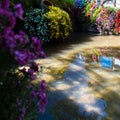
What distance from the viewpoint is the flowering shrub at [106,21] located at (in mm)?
12062

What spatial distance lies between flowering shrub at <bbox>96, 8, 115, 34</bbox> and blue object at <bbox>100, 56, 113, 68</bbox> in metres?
3.99

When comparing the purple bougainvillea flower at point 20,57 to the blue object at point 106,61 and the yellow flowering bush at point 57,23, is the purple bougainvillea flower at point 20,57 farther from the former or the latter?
the yellow flowering bush at point 57,23

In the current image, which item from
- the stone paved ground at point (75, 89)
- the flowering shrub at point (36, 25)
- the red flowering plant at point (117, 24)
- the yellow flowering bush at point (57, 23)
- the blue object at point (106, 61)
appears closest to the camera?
the stone paved ground at point (75, 89)

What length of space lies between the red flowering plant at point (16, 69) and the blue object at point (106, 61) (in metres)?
4.42

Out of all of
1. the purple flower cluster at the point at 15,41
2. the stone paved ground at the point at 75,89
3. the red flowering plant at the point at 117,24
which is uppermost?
the purple flower cluster at the point at 15,41

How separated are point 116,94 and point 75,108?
97 cm

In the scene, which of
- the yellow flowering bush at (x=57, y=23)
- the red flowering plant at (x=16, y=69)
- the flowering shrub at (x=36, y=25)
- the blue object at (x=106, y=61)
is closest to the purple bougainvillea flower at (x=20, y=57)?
the red flowering plant at (x=16, y=69)

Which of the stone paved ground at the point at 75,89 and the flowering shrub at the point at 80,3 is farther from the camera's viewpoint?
the flowering shrub at the point at 80,3

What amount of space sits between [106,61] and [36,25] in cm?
239

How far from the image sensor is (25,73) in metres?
3.18

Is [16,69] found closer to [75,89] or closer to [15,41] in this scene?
[15,41]

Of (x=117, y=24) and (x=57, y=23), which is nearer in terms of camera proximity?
(x=57, y=23)

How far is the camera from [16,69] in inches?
117

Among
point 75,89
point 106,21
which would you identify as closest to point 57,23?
point 106,21
